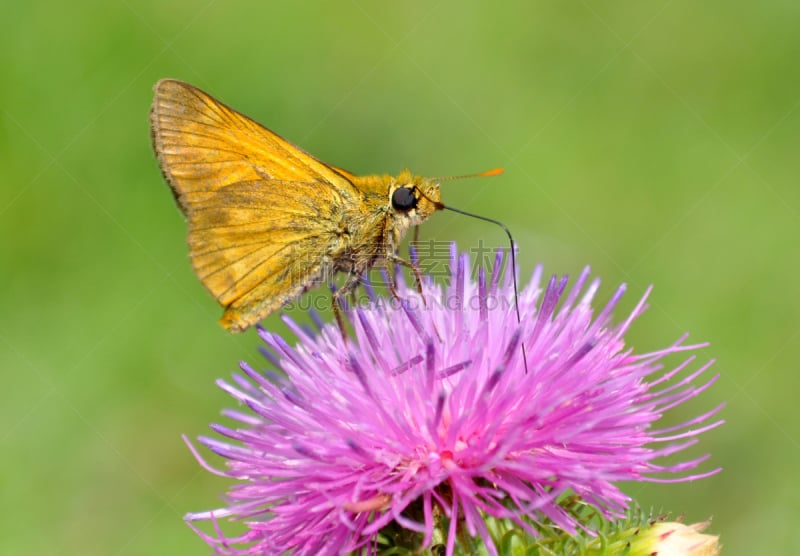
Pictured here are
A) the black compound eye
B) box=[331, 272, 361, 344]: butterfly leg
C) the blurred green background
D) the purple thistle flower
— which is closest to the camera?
the purple thistle flower

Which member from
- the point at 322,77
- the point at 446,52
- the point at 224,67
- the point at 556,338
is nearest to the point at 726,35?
the point at 446,52

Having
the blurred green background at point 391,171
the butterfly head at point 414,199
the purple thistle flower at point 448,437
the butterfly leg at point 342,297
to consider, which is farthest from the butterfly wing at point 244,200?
the blurred green background at point 391,171

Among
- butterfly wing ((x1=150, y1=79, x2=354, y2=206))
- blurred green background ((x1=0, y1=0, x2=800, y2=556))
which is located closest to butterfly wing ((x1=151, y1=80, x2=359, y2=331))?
butterfly wing ((x1=150, y1=79, x2=354, y2=206))

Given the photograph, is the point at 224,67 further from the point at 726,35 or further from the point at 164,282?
the point at 726,35

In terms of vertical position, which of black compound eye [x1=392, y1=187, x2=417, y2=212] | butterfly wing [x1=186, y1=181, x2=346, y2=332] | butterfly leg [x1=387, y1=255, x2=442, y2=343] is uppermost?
black compound eye [x1=392, y1=187, x2=417, y2=212]

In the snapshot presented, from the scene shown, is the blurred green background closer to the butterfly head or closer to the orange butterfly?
the orange butterfly
